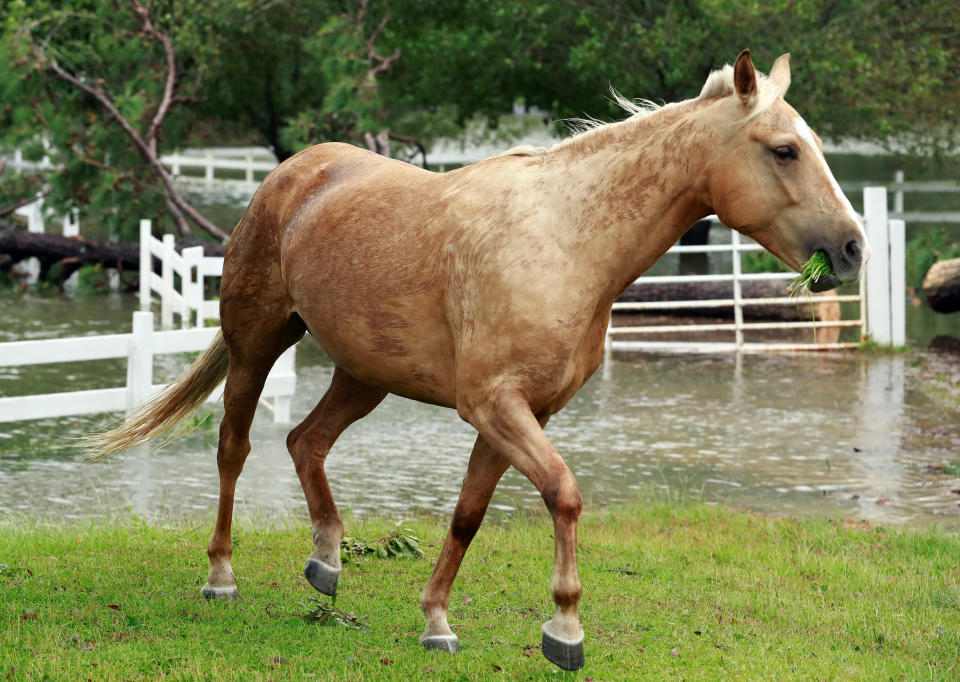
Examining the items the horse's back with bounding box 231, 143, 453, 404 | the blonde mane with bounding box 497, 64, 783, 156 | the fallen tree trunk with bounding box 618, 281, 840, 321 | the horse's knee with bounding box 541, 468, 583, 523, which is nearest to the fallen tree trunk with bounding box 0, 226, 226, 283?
the fallen tree trunk with bounding box 618, 281, 840, 321

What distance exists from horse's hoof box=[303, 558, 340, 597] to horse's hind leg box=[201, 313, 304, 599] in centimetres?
43

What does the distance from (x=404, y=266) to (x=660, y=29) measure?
1458 cm

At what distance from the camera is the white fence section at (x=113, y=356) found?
8648 mm

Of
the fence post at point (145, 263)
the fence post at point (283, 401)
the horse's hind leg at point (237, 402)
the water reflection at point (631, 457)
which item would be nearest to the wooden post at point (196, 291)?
the water reflection at point (631, 457)

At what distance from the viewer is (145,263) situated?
16484 mm

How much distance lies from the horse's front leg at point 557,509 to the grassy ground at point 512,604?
32 centimetres

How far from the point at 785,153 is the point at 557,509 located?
1.37 metres

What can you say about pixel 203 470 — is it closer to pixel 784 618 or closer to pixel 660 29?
pixel 784 618

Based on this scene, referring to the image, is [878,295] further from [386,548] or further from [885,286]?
[386,548]

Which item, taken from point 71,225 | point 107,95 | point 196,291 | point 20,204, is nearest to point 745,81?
point 196,291

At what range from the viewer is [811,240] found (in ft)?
13.2

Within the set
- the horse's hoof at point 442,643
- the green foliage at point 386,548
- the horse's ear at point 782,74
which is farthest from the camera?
the green foliage at point 386,548

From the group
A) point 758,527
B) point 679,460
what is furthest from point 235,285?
point 679,460

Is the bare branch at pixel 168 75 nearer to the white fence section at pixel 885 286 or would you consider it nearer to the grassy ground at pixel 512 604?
the white fence section at pixel 885 286
